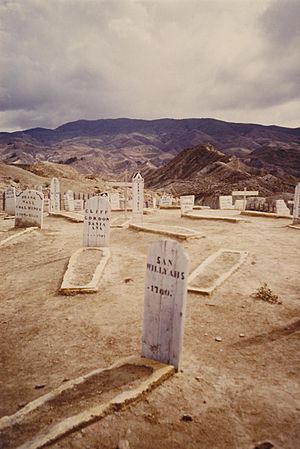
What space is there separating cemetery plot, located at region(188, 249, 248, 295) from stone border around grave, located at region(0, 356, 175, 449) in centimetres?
299

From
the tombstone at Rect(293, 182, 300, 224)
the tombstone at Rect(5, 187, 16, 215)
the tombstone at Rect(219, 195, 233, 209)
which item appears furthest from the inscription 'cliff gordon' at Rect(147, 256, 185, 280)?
the tombstone at Rect(219, 195, 233, 209)

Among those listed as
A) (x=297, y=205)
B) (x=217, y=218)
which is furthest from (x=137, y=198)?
(x=297, y=205)

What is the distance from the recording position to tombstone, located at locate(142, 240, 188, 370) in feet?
13.5

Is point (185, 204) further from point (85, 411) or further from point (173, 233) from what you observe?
point (85, 411)

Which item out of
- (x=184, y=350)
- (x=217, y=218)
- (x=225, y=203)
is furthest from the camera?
(x=225, y=203)

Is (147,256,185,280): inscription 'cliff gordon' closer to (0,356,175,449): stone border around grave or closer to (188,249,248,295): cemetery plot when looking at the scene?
(0,356,175,449): stone border around grave

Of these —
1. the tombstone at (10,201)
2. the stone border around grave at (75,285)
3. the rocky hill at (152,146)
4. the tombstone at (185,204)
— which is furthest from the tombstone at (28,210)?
the rocky hill at (152,146)

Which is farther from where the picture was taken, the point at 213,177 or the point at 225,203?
the point at 213,177

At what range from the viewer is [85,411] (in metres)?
3.12

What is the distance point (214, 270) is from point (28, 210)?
26.2 ft

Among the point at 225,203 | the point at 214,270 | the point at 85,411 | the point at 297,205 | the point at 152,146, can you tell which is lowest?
the point at 85,411

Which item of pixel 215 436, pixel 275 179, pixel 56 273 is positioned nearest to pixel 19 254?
pixel 56 273

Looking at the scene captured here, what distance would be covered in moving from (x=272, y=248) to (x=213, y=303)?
4.67 metres

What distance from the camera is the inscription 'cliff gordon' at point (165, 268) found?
416cm
